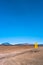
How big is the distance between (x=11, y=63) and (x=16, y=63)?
0.76 ft

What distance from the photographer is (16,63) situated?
9680 mm

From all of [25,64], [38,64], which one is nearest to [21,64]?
[25,64]

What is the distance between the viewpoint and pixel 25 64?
9.27 m

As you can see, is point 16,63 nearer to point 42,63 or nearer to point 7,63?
point 7,63

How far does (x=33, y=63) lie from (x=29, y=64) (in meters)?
0.28

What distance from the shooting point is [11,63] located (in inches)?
381

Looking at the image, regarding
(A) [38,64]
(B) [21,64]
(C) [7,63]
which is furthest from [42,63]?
(C) [7,63]

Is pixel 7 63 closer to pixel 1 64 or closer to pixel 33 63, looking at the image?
pixel 1 64

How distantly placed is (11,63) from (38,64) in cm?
130

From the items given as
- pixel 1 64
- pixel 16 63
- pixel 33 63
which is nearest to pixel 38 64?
pixel 33 63

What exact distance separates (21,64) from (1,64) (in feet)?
3.24

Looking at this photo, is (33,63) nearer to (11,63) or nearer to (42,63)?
(42,63)

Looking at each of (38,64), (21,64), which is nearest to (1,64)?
(21,64)

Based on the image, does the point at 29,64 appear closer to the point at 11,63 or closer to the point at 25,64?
the point at 25,64
